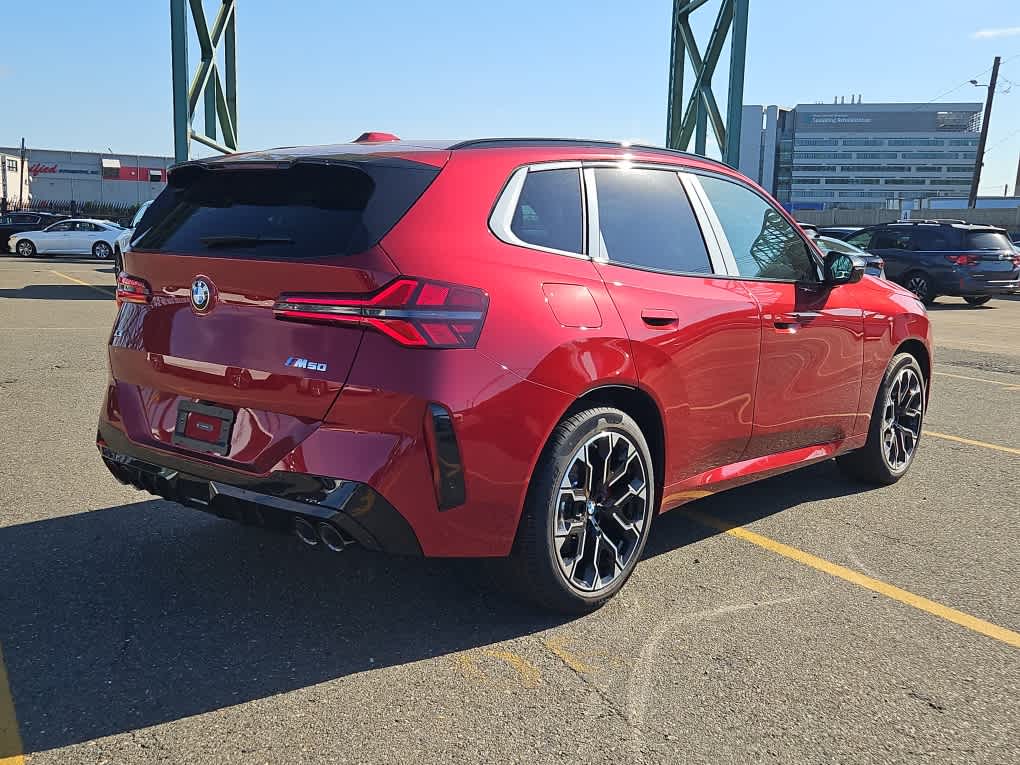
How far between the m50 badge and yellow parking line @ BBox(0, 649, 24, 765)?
50.7 inches

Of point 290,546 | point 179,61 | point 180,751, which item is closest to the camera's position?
point 180,751

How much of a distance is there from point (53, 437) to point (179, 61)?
12849 millimetres

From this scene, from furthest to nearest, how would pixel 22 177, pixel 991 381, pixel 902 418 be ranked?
pixel 22 177, pixel 991 381, pixel 902 418

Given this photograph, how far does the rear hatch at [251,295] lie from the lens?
10.2ft

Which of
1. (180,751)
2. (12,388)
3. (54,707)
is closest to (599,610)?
(180,751)

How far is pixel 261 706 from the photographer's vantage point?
2.89 m

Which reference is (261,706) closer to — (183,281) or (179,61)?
(183,281)

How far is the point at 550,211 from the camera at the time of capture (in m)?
3.62

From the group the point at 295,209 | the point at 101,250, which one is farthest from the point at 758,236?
the point at 101,250

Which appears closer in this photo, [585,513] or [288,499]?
[288,499]

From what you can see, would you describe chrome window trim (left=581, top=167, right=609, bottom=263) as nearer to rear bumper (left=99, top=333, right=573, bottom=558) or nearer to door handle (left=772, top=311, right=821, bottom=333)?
rear bumper (left=99, top=333, right=573, bottom=558)

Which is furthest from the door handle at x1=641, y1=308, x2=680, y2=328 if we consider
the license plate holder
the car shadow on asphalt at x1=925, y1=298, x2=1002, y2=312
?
the car shadow on asphalt at x1=925, y1=298, x2=1002, y2=312

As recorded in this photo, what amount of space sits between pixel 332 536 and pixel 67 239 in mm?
34250

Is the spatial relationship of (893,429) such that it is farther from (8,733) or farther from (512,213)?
(8,733)
